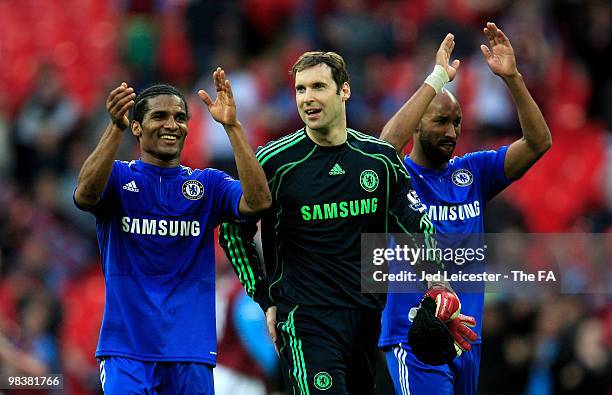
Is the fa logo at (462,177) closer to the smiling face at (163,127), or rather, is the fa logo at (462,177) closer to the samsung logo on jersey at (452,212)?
the samsung logo on jersey at (452,212)

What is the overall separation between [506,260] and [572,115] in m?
4.06

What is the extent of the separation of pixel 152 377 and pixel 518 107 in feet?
9.57

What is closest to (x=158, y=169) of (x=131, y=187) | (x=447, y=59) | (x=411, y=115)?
(x=131, y=187)

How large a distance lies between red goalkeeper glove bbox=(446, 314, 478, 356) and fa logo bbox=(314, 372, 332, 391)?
34.5 inches

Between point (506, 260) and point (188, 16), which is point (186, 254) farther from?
point (188, 16)

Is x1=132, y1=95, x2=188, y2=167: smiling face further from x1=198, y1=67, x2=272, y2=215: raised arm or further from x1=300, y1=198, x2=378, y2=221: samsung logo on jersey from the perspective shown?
x1=300, y1=198, x2=378, y2=221: samsung logo on jersey

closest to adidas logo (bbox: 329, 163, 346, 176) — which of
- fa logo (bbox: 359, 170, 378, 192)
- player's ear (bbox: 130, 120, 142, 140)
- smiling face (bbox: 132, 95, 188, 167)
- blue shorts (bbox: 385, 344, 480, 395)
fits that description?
fa logo (bbox: 359, 170, 378, 192)

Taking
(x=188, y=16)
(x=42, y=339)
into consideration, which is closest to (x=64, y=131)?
(x=188, y=16)

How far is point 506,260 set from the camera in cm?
1226

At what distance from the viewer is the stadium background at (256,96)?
1391 centimetres

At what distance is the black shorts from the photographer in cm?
730

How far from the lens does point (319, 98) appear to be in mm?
7543

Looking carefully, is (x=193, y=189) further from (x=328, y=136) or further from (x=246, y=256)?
(x=328, y=136)

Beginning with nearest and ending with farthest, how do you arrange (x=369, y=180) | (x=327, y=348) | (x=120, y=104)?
(x=120, y=104) → (x=327, y=348) → (x=369, y=180)
